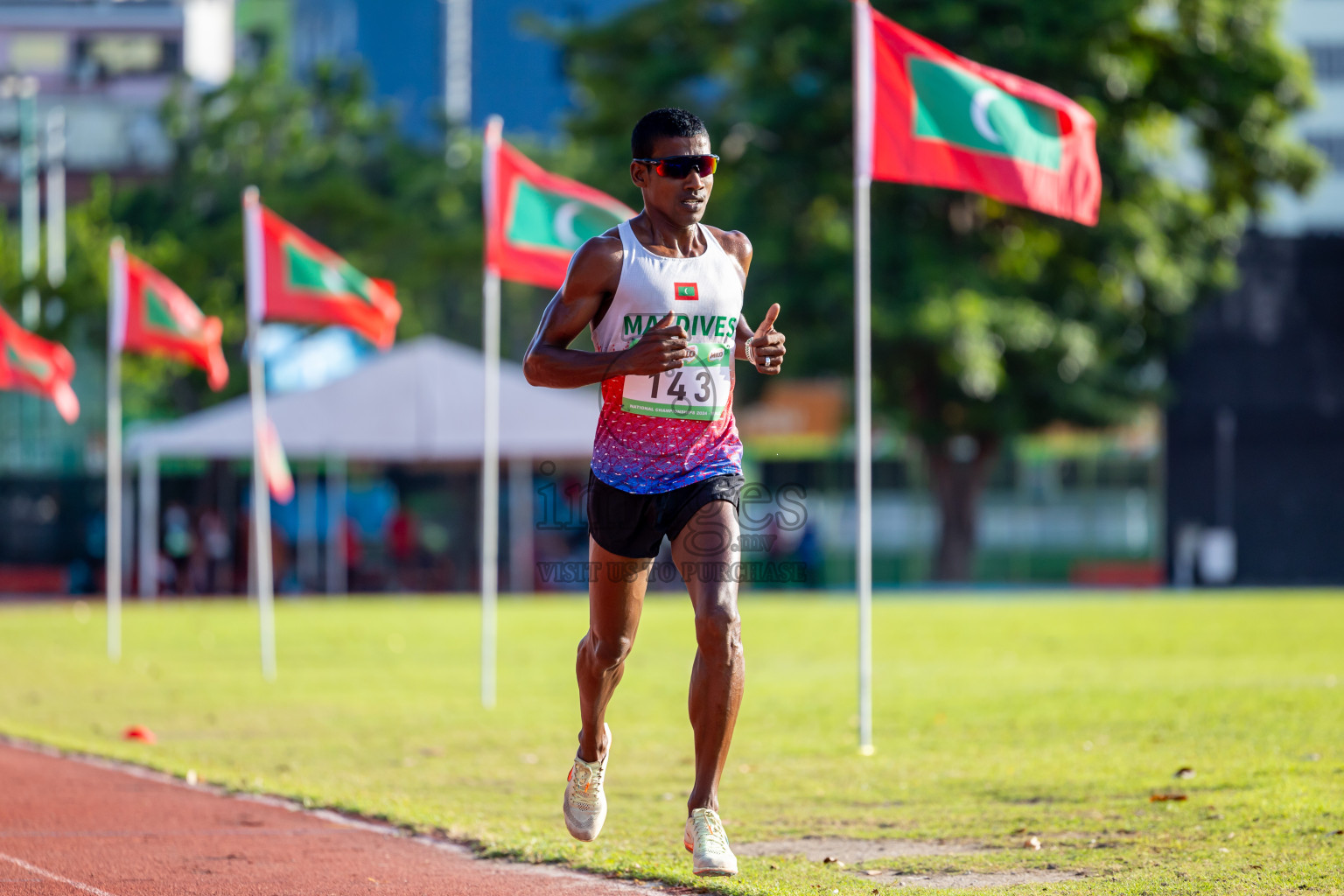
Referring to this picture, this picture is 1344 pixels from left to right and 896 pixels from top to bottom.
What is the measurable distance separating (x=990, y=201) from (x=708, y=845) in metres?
28.4

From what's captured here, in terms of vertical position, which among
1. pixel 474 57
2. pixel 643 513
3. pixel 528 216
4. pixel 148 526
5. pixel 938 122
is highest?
pixel 474 57

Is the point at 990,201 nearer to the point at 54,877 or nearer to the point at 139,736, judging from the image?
the point at 139,736

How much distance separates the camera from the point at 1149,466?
39531mm

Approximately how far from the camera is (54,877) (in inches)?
263

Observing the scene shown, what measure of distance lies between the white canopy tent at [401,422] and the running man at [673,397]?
23.2 meters

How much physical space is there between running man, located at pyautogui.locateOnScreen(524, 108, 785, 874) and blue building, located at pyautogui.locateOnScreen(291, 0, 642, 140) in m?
58.4

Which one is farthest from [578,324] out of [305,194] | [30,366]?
[305,194]

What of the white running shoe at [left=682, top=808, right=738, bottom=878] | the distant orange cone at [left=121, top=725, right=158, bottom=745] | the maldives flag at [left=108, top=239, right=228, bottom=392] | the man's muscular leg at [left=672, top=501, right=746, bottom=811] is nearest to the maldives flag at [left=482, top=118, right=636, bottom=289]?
the distant orange cone at [left=121, top=725, right=158, bottom=745]

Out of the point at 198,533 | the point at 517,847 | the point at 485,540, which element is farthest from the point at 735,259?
the point at 198,533

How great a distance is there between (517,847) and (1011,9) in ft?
86.8

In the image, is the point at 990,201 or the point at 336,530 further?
the point at 990,201

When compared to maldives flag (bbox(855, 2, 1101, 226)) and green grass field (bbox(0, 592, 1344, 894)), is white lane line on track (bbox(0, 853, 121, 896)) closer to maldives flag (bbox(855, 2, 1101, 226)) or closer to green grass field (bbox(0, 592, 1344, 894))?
green grass field (bbox(0, 592, 1344, 894))

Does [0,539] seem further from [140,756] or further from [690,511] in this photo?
[690,511]

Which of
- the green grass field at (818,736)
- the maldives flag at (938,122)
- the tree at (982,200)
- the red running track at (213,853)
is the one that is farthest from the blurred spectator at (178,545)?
the red running track at (213,853)
